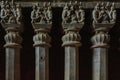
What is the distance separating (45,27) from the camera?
7.21 meters

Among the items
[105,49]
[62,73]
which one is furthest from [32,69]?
[105,49]

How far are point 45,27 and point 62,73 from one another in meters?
0.56

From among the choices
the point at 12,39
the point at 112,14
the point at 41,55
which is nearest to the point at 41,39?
the point at 41,55

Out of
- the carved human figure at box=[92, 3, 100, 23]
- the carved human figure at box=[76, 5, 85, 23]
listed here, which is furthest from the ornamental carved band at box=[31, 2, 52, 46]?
the carved human figure at box=[92, 3, 100, 23]

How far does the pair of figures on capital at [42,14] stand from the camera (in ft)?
23.7

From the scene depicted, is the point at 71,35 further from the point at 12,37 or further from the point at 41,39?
the point at 12,37

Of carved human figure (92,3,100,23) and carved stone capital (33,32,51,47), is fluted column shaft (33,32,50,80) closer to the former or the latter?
carved stone capital (33,32,51,47)

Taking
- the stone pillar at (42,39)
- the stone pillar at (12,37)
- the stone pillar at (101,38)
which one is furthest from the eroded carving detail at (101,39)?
the stone pillar at (12,37)

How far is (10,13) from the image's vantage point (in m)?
7.23

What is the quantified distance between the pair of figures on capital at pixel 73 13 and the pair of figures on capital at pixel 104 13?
0.43ft

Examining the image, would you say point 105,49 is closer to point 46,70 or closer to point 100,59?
point 100,59

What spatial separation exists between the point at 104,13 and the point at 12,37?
2.97 ft

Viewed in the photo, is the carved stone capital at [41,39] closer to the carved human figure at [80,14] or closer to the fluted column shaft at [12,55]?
the fluted column shaft at [12,55]

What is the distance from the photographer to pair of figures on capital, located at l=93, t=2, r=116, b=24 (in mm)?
7223
